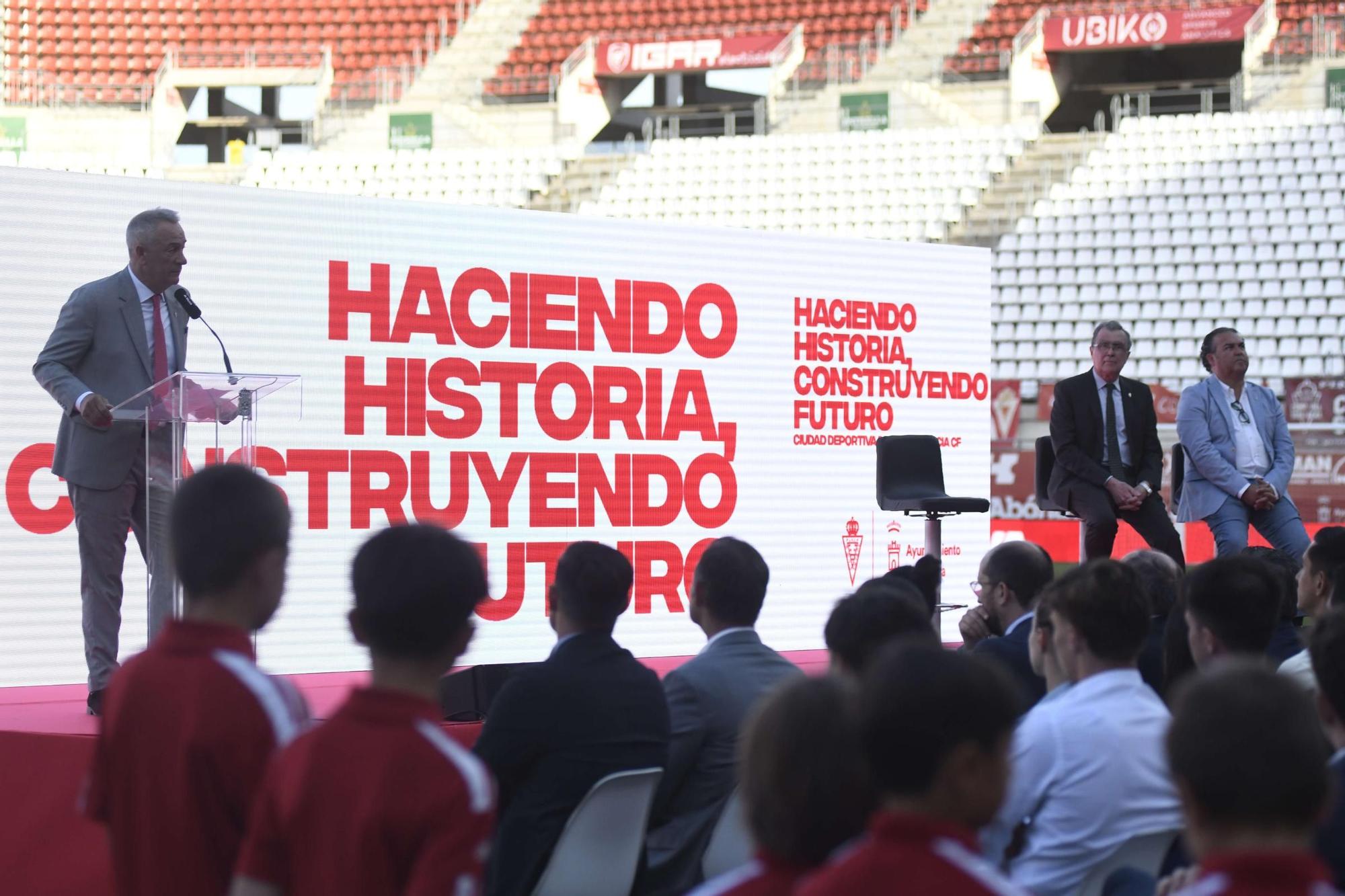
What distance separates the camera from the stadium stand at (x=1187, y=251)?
44.1 ft

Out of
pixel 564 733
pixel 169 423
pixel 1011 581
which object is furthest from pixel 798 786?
pixel 169 423

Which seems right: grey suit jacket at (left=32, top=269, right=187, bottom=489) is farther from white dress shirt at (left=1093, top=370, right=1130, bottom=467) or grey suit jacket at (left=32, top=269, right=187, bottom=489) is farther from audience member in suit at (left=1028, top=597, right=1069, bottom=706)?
white dress shirt at (left=1093, top=370, right=1130, bottom=467)

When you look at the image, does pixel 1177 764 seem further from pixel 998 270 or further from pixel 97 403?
pixel 998 270

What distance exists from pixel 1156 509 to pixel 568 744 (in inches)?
140

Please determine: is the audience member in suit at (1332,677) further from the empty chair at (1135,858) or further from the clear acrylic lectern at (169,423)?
the clear acrylic lectern at (169,423)

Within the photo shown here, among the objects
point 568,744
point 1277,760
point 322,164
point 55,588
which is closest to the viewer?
point 1277,760

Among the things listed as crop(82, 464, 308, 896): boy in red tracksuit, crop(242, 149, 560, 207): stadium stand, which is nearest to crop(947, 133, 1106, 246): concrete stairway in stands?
crop(242, 149, 560, 207): stadium stand

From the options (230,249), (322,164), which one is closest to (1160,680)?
(230,249)

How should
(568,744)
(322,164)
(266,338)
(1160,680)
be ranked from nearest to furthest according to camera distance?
(568,744) → (1160,680) → (266,338) → (322,164)

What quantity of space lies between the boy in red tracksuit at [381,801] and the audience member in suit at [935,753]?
1.13 ft

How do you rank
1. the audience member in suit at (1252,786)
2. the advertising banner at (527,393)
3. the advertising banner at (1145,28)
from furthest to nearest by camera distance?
the advertising banner at (1145,28), the advertising banner at (527,393), the audience member in suit at (1252,786)

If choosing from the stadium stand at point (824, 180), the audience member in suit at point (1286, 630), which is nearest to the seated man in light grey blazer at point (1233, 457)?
the audience member in suit at point (1286, 630)

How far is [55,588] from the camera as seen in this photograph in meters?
5.01

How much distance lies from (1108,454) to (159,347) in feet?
11.1
